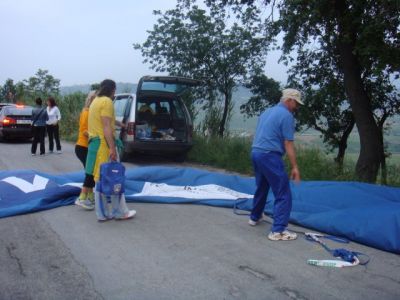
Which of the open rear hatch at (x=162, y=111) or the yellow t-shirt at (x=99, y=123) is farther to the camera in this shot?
the open rear hatch at (x=162, y=111)

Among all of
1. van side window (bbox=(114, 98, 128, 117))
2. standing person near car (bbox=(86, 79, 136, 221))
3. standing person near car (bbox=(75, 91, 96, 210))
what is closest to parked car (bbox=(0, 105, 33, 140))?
van side window (bbox=(114, 98, 128, 117))

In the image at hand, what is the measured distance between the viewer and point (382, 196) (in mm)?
6945

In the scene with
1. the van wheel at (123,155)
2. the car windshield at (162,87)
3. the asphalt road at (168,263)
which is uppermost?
the car windshield at (162,87)

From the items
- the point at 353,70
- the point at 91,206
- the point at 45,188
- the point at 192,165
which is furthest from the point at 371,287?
the point at 192,165

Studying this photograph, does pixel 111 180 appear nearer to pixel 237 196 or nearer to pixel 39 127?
pixel 237 196

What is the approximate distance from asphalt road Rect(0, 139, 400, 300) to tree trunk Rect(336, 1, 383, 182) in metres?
5.11

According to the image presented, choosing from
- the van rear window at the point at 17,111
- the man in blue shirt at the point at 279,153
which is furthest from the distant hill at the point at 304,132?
the van rear window at the point at 17,111

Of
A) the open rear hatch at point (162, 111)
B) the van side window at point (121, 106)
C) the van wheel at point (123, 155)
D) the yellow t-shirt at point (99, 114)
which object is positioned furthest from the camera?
the van side window at point (121, 106)

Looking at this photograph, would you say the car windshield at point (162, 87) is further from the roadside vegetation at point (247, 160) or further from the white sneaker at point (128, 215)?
the white sneaker at point (128, 215)

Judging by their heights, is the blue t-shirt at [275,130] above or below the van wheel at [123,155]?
above

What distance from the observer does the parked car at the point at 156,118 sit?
38.3 feet

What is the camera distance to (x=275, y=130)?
5.67m

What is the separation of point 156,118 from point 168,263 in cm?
795

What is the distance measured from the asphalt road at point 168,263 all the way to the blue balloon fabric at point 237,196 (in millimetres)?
285
